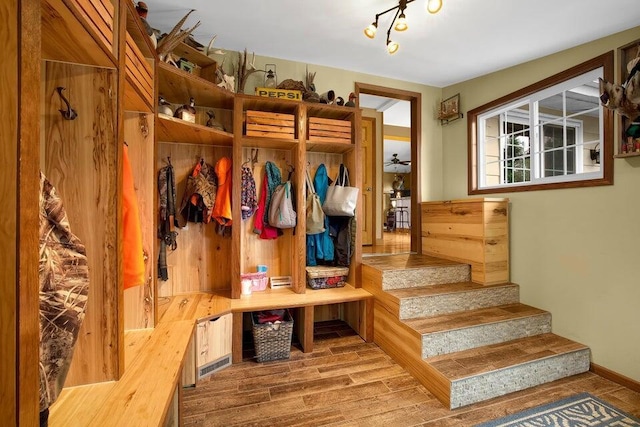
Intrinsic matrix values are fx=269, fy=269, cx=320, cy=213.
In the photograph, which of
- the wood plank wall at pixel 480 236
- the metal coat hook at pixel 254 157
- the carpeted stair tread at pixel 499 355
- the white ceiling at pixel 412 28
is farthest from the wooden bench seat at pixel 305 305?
the white ceiling at pixel 412 28

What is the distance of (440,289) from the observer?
2359mm

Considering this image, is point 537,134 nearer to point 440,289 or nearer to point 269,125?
point 440,289

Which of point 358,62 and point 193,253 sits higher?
point 358,62

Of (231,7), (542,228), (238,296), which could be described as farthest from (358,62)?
(238,296)

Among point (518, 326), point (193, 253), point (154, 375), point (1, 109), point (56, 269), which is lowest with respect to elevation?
point (518, 326)

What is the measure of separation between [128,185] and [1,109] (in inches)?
32.7

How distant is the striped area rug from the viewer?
5.00 ft

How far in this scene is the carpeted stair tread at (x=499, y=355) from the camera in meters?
1.74

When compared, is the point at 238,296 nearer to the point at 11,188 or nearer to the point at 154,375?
the point at 154,375

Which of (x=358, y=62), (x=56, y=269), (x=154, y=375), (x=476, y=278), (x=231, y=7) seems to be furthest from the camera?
(x=358, y=62)

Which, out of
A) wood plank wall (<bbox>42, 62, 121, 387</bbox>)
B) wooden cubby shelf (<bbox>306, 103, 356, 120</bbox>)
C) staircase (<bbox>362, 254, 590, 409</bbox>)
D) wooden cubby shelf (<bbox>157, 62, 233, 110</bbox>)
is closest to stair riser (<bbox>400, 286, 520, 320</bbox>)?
staircase (<bbox>362, 254, 590, 409</bbox>)

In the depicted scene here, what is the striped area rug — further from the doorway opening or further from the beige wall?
the doorway opening

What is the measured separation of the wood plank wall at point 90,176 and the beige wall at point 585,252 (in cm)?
304

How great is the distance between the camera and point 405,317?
2.15 m
